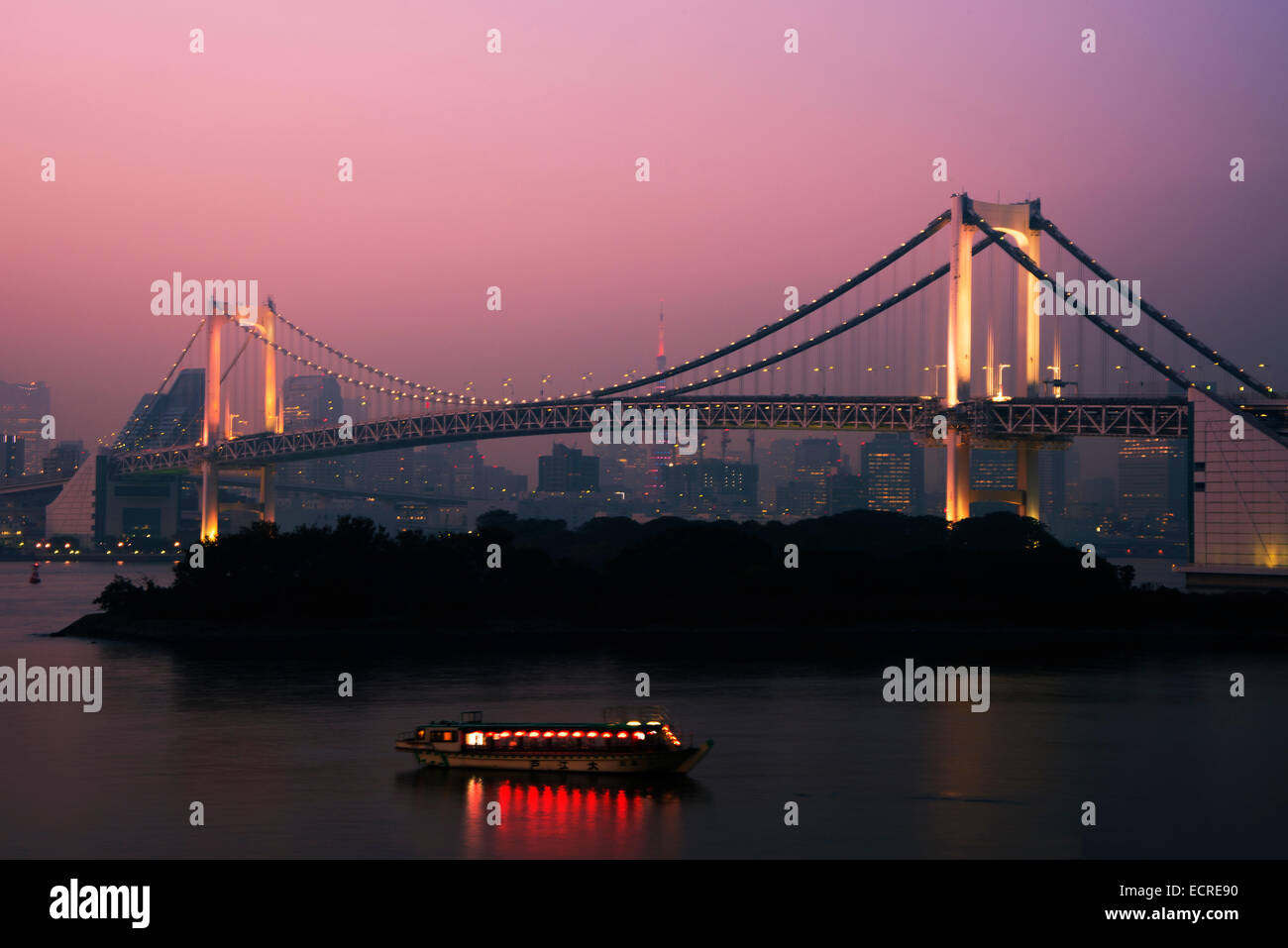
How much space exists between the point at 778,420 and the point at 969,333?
9.93m

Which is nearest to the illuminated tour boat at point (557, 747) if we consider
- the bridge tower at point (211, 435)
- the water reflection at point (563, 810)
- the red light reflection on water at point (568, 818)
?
the water reflection at point (563, 810)

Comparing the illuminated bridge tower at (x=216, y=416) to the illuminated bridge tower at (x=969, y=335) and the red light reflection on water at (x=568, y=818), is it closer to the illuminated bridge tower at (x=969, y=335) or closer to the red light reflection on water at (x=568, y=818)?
the illuminated bridge tower at (x=969, y=335)

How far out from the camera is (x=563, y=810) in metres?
26.7

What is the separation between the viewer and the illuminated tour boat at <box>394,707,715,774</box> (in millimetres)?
29359

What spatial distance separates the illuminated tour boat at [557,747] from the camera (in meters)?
29.4

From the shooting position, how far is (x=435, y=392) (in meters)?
98.8

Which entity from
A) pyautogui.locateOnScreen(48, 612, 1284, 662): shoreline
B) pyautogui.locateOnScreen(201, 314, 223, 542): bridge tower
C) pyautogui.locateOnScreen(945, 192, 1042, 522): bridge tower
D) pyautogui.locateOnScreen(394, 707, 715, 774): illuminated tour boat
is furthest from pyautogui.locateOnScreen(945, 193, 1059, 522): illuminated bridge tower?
pyautogui.locateOnScreen(201, 314, 223, 542): bridge tower

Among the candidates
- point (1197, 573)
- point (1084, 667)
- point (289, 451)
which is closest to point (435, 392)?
point (289, 451)

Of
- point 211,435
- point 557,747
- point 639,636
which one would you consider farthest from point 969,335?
point 211,435

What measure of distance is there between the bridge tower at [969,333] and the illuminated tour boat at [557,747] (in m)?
40.2

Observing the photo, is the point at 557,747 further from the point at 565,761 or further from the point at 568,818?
the point at 568,818

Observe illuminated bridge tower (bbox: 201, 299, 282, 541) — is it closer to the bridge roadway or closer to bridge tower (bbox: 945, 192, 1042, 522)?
the bridge roadway
